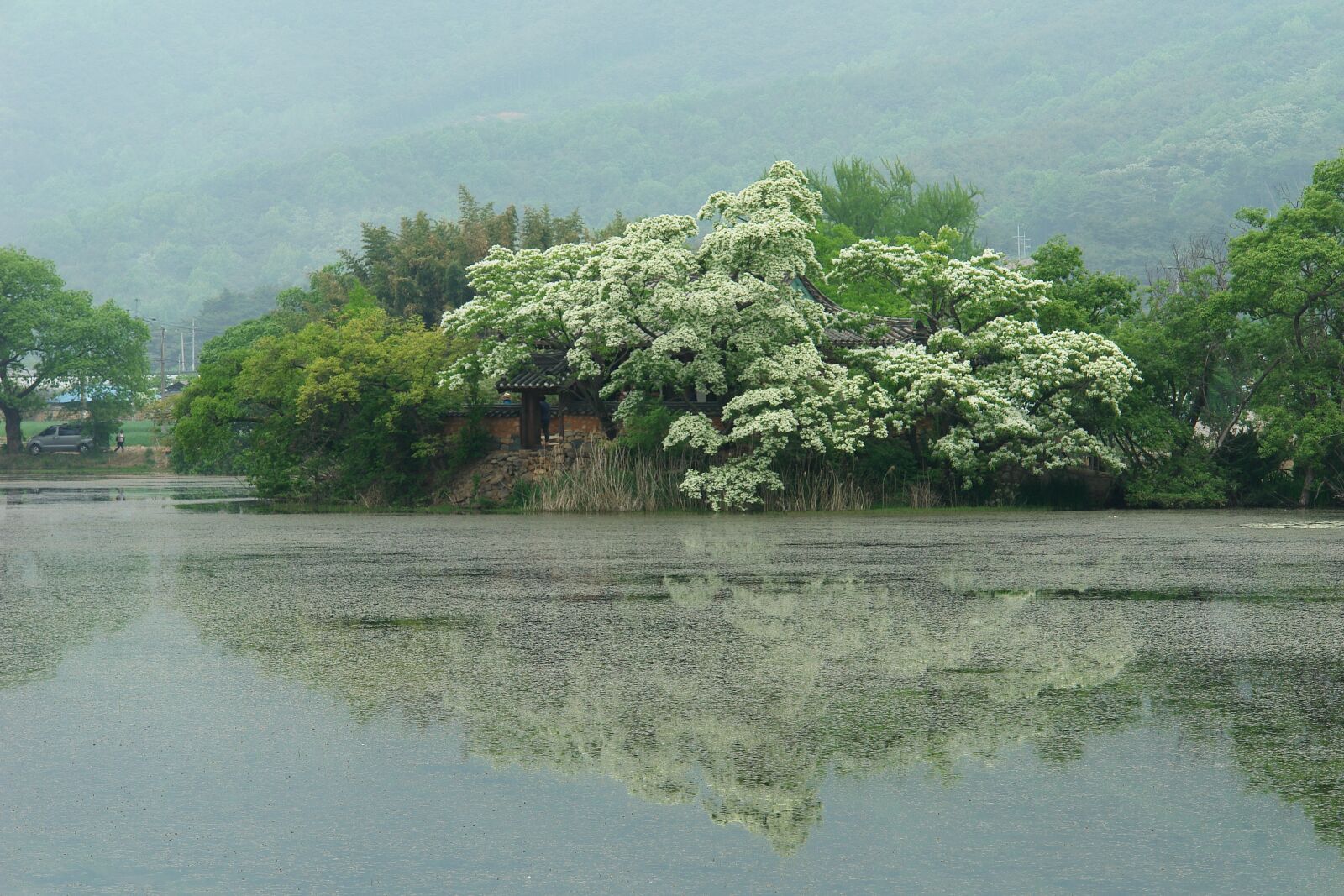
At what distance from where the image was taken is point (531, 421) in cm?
3231

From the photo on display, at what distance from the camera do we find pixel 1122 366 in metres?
28.1

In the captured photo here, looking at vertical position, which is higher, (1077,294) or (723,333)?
(1077,294)

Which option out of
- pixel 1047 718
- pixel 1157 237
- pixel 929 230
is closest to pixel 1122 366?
pixel 1047 718

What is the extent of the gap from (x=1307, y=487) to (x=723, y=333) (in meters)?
11.4

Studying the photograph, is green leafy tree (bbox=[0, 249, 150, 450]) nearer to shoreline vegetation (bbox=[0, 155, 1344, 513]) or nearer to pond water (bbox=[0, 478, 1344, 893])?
shoreline vegetation (bbox=[0, 155, 1344, 513])

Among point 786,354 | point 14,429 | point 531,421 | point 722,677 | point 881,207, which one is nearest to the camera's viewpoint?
point 722,677

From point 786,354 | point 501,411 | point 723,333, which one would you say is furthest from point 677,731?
point 501,411

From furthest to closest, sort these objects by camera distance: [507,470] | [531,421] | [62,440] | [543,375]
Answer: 1. [62,440]
2. [531,421]
3. [543,375]
4. [507,470]

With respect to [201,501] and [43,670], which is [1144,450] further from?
[43,670]

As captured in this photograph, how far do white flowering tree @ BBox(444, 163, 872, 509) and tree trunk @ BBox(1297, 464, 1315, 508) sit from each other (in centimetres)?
844

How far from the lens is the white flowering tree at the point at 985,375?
28.1 m

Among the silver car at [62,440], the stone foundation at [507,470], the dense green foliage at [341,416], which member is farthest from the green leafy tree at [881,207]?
the silver car at [62,440]

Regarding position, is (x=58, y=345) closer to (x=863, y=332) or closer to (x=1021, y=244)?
(x=863, y=332)

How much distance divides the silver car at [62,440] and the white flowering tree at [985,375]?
49.0 meters
